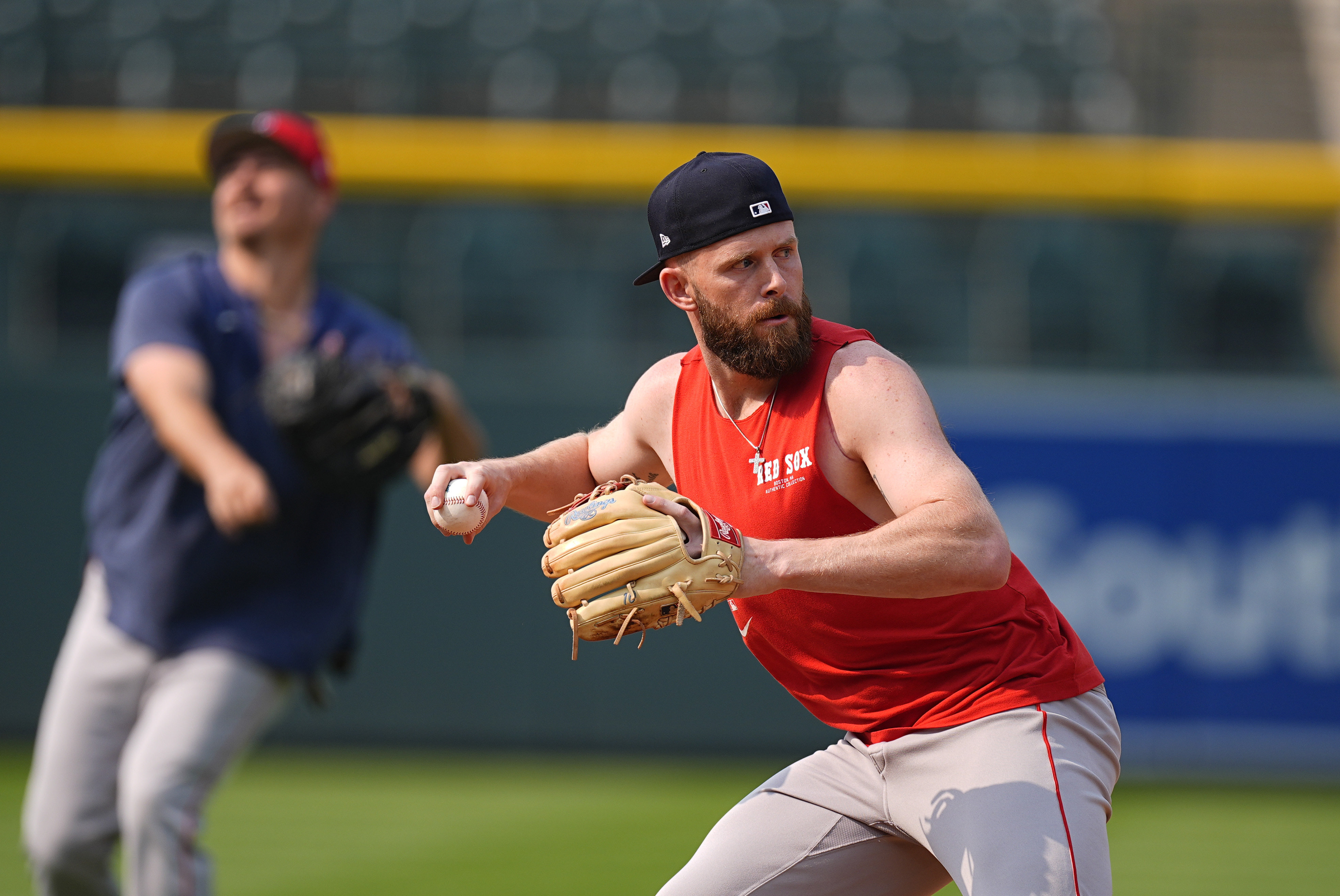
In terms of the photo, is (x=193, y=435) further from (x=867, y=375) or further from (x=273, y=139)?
(x=867, y=375)

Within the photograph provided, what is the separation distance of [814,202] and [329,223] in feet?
11.7

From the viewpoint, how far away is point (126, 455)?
4332 mm

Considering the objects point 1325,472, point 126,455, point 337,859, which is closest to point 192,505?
point 126,455

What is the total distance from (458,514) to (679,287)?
0.69 m

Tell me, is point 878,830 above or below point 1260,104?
below

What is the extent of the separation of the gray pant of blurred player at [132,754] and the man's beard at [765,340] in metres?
1.98

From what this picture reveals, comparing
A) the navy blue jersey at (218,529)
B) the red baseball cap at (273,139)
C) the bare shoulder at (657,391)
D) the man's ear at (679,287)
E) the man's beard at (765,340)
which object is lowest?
the navy blue jersey at (218,529)

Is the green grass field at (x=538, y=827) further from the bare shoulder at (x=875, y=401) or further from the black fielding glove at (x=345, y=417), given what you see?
the bare shoulder at (x=875, y=401)

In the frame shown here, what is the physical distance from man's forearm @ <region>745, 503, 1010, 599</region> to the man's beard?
1.48 ft

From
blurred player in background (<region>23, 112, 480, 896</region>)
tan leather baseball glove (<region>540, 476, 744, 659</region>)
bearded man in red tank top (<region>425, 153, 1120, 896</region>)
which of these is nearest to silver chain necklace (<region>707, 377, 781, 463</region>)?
bearded man in red tank top (<region>425, 153, 1120, 896</region>)

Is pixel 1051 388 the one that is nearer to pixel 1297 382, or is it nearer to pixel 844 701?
pixel 1297 382

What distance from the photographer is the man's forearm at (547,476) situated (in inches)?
120

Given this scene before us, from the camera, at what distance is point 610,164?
10.5 m

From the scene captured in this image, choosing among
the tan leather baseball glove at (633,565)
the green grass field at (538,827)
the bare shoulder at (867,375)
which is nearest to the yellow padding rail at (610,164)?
the green grass field at (538,827)
